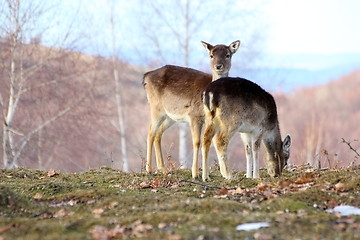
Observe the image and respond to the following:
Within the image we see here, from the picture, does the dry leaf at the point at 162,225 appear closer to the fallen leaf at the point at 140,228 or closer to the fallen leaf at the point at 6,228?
the fallen leaf at the point at 140,228

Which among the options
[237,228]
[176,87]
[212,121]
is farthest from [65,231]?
[176,87]

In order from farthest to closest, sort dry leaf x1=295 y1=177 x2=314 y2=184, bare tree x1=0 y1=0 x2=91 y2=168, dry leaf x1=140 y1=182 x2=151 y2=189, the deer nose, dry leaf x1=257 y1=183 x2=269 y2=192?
bare tree x1=0 y1=0 x2=91 y2=168
the deer nose
dry leaf x1=140 y1=182 x2=151 y2=189
dry leaf x1=295 y1=177 x2=314 y2=184
dry leaf x1=257 y1=183 x2=269 y2=192

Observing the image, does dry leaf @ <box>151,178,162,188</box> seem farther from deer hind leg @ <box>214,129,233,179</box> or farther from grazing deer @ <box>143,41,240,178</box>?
grazing deer @ <box>143,41,240,178</box>

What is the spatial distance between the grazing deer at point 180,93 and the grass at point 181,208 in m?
1.85

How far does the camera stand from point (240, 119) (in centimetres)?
1282

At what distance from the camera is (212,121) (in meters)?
13.1

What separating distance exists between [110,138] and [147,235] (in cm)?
3417

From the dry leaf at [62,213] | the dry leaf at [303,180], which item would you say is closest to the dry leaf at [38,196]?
A: the dry leaf at [62,213]

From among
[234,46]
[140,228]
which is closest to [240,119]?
[234,46]

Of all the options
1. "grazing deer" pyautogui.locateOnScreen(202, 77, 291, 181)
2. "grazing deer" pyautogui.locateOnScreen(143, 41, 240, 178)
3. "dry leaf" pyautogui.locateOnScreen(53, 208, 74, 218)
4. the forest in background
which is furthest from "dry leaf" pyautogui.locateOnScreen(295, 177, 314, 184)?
the forest in background

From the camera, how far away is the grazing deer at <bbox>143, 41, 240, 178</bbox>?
14.2 m

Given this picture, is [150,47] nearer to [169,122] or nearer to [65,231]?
[169,122]

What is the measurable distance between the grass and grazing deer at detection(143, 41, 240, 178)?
6.06 feet

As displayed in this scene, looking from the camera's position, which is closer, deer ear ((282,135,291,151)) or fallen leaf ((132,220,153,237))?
fallen leaf ((132,220,153,237))
